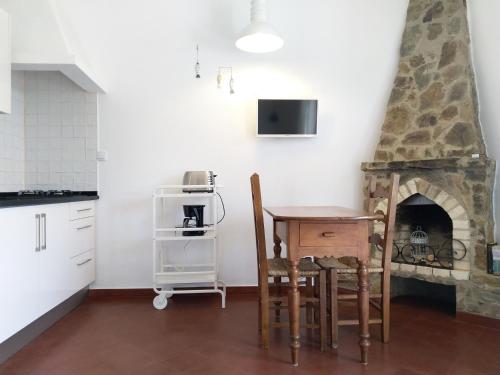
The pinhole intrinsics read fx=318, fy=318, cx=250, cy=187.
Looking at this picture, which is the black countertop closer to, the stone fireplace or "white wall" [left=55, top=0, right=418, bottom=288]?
"white wall" [left=55, top=0, right=418, bottom=288]

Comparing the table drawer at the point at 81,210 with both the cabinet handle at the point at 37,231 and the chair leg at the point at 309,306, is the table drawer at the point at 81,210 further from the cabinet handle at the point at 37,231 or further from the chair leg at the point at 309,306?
the chair leg at the point at 309,306

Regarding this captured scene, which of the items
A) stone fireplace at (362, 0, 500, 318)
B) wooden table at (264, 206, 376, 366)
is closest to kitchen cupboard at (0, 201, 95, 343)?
wooden table at (264, 206, 376, 366)

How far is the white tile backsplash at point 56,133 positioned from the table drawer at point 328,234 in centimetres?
207

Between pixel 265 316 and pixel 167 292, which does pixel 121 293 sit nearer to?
pixel 167 292

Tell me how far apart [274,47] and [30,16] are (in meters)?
1.90

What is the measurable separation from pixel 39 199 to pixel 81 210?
0.61 meters

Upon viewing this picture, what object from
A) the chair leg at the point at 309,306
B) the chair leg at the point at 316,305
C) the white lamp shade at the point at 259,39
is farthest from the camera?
the white lamp shade at the point at 259,39

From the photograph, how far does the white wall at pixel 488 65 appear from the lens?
103 inches

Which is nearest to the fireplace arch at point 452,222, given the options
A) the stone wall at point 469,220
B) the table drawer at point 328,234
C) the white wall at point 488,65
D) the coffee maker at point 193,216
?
the stone wall at point 469,220

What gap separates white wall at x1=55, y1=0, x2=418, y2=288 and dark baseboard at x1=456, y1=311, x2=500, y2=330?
1.24m

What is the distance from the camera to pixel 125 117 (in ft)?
9.63

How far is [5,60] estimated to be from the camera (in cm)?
218

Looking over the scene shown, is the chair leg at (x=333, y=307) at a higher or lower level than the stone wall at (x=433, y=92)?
lower

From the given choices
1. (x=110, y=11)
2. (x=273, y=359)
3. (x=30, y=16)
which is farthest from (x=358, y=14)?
(x=273, y=359)
